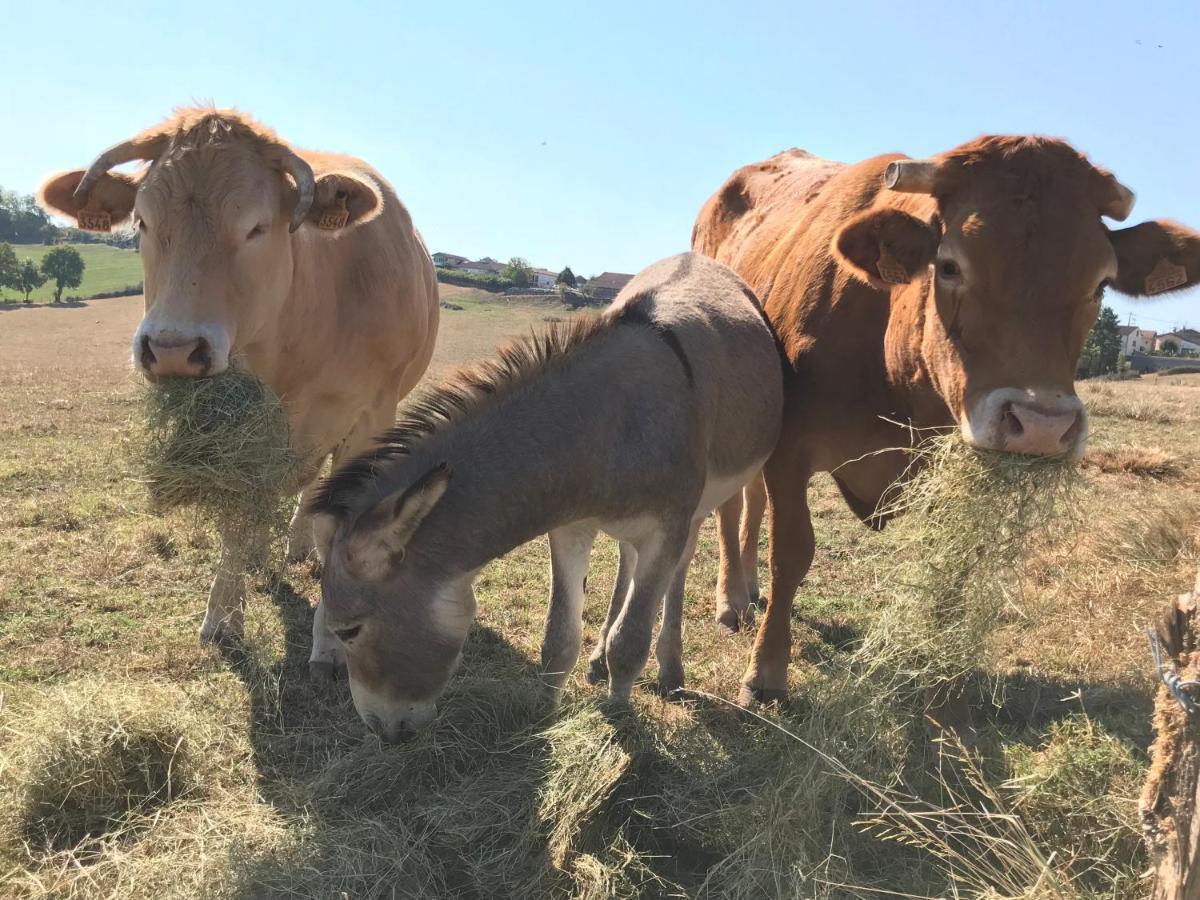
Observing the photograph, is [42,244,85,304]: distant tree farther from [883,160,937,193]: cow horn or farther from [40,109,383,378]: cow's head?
[883,160,937,193]: cow horn

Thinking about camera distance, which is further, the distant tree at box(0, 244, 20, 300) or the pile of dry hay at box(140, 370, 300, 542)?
the distant tree at box(0, 244, 20, 300)

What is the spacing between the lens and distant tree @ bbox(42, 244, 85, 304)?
79.2 metres

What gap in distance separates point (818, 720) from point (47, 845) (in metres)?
3.62

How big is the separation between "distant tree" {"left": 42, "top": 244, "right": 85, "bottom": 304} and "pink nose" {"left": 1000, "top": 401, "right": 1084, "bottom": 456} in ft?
303

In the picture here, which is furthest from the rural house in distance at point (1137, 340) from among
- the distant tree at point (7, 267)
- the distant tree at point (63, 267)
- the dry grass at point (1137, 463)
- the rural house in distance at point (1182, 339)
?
the distant tree at point (7, 267)

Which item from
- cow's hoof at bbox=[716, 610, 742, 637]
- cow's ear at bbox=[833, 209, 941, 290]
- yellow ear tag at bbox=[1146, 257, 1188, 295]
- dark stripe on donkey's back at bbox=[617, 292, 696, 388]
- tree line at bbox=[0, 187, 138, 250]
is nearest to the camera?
yellow ear tag at bbox=[1146, 257, 1188, 295]

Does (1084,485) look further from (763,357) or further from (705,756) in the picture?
(705,756)

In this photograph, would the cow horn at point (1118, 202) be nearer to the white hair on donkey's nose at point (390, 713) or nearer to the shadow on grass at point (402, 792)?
the shadow on grass at point (402, 792)

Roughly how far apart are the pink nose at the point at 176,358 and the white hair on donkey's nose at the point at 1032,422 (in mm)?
3843

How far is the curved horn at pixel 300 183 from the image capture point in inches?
180

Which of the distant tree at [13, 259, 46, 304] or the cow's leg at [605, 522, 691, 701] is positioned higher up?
the distant tree at [13, 259, 46, 304]

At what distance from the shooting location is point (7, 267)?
3169 inches

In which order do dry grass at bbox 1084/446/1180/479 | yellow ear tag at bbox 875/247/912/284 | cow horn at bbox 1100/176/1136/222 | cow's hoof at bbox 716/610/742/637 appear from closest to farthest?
cow horn at bbox 1100/176/1136/222
yellow ear tag at bbox 875/247/912/284
cow's hoof at bbox 716/610/742/637
dry grass at bbox 1084/446/1180/479

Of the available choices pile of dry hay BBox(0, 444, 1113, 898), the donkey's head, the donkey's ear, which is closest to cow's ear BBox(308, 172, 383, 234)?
the donkey's head
